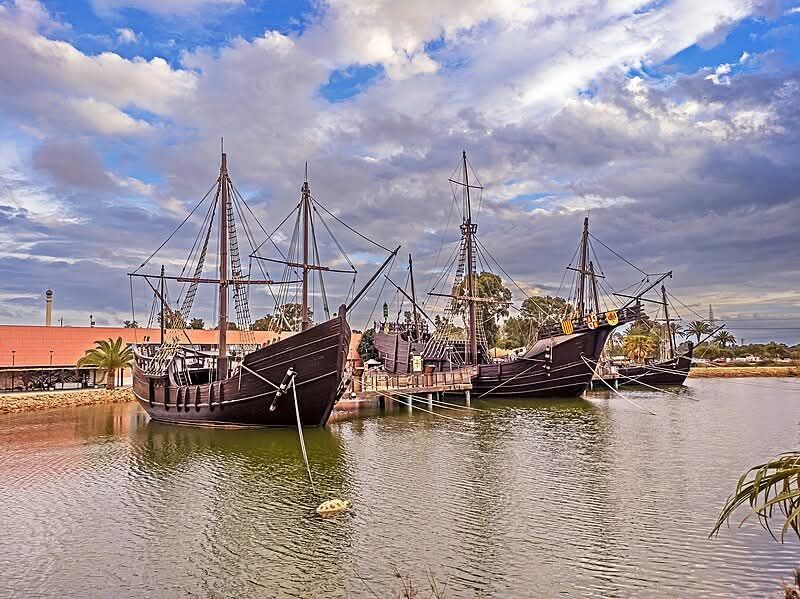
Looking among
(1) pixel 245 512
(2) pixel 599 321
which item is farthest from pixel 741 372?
(1) pixel 245 512

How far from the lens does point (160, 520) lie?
39.0ft

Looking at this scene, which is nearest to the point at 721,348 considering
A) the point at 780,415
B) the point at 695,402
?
the point at 695,402

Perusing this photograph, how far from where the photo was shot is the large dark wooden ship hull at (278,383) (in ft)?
71.6

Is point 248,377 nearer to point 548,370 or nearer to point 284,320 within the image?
point 284,320

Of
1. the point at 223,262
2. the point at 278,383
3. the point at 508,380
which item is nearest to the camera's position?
the point at 278,383

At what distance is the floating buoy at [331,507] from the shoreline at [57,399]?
24527mm

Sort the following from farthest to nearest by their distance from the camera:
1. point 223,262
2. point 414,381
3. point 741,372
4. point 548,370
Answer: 1. point 741,372
2. point 548,370
3. point 414,381
4. point 223,262

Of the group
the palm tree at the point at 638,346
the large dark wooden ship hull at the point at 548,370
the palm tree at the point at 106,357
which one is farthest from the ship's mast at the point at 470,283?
the palm tree at the point at 638,346

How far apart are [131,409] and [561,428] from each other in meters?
22.2

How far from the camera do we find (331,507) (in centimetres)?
1207

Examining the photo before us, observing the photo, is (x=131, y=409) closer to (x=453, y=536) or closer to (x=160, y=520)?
(x=160, y=520)

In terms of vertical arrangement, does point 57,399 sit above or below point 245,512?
above

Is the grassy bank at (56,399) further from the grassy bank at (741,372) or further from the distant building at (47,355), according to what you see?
the grassy bank at (741,372)

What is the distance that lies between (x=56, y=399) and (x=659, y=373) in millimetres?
43948
